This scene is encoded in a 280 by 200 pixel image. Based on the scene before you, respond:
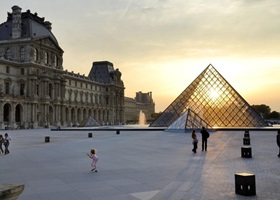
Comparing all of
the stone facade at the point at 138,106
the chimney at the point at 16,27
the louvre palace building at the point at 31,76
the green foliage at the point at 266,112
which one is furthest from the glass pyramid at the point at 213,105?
the green foliage at the point at 266,112

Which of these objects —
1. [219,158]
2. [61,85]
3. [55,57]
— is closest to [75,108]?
[61,85]

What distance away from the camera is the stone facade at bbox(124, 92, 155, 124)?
14112 centimetres

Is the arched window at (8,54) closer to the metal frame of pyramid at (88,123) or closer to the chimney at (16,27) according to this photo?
the chimney at (16,27)

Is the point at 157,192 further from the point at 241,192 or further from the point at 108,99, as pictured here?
the point at 108,99

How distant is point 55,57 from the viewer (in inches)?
2633

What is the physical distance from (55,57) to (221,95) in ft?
122

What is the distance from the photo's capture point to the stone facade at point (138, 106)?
463ft

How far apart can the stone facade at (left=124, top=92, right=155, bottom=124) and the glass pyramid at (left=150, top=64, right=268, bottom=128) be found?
295 feet

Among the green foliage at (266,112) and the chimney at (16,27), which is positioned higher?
the chimney at (16,27)

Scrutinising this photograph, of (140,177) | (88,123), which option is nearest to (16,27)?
(88,123)

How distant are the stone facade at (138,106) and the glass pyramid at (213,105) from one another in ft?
295

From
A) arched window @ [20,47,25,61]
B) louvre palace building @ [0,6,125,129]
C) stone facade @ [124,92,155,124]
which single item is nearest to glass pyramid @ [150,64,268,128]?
louvre palace building @ [0,6,125,129]

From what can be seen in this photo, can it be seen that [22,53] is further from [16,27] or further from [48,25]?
[48,25]

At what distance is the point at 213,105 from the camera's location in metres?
44.3
